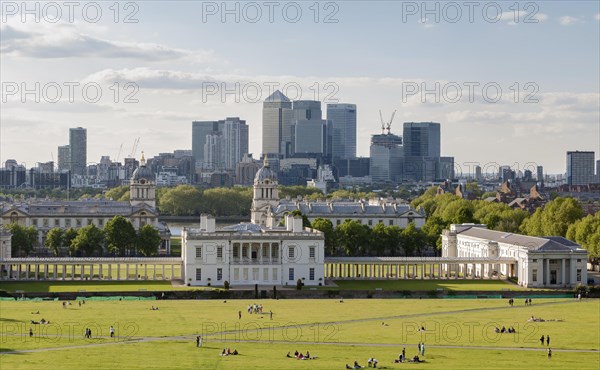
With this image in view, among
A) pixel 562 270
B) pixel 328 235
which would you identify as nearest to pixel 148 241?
pixel 328 235

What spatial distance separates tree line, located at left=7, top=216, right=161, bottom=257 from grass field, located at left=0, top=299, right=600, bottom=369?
36.9 metres

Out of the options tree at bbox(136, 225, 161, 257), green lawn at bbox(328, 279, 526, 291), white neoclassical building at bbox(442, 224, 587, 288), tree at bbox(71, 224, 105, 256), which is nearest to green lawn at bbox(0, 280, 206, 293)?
green lawn at bbox(328, 279, 526, 291)

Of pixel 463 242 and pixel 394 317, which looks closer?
pixel 394 317

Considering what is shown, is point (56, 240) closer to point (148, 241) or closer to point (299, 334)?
point (148, 241)

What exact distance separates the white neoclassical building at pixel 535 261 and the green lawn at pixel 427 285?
7.43 feet

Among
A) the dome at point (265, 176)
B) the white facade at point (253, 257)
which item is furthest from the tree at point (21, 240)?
the dome at point (265, 176)

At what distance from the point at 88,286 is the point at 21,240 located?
3330 cm

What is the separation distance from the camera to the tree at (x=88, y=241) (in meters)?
120

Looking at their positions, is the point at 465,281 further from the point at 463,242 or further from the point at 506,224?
the point at 506,224

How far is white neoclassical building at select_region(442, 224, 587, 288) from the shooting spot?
9888cm

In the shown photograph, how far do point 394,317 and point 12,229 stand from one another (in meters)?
63.5

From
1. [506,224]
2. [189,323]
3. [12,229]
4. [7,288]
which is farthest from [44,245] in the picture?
[189,323]

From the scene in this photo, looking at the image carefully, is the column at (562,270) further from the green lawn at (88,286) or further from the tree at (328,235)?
the green lawn at (88,286)

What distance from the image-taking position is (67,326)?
68.4 m
